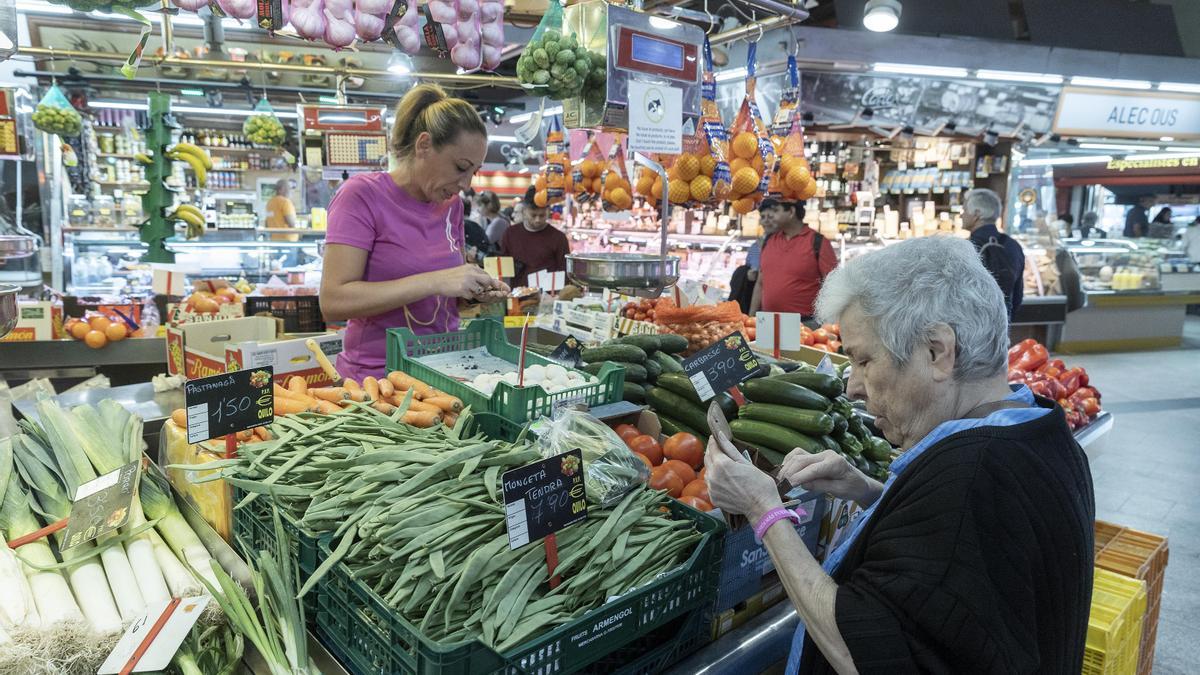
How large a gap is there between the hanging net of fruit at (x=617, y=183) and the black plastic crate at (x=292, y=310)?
213 cm

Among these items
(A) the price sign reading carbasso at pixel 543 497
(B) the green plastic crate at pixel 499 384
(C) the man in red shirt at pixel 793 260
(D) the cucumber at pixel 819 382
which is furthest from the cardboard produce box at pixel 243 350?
(C) the man in red shirt at pixel 793 260

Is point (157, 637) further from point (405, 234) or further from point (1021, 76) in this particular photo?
point (1021, 76)

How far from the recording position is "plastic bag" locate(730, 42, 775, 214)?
12.4 ft

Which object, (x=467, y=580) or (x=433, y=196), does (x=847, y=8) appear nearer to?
(x=433, y=196)

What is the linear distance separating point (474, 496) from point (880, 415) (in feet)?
2.85

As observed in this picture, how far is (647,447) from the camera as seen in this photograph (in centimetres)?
221

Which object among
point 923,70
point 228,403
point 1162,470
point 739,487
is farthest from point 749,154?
point 923,70

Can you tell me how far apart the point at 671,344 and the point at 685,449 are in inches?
32.7

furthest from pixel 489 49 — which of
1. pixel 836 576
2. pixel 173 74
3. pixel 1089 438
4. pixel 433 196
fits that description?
pixel 173 74

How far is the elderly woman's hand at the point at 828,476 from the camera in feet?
5.78

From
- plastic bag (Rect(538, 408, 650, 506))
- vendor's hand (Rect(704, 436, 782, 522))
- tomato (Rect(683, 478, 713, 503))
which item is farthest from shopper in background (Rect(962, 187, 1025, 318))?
vendor's hand (Rect(704, 436, 782, 522))

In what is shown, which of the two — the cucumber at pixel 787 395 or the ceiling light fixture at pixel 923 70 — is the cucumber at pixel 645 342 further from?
the ceiling light fixture at pixel 923 70

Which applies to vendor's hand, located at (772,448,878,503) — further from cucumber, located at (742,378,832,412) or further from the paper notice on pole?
the paper notice on pole

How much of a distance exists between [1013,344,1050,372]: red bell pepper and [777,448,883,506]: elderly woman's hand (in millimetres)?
3097
